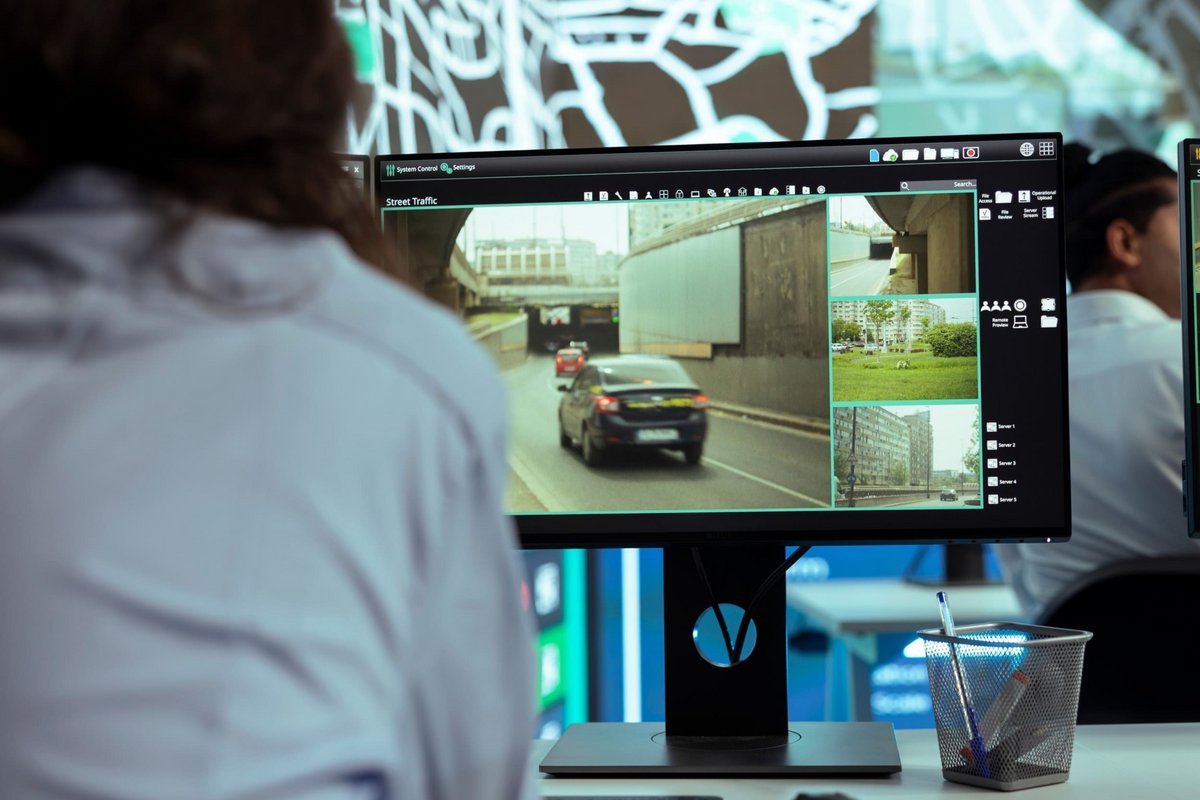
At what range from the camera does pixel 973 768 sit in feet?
3.27

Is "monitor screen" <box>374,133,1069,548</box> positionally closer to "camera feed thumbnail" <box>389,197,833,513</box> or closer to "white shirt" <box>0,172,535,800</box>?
"camera feed thumbnail" <box>389,197,833,513</box>

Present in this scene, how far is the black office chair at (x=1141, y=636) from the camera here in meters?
1.50

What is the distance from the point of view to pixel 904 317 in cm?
107

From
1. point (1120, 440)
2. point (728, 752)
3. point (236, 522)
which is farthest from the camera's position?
point (1120, 440)

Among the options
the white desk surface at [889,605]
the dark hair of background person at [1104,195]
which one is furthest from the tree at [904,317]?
the white desk surface at [889,605]

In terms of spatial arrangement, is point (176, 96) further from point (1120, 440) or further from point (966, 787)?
point (1120, 440)

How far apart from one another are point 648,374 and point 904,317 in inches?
9.0

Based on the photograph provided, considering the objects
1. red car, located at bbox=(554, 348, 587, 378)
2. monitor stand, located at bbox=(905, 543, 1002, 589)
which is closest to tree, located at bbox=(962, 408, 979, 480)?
red car, located at bbox=(554, 348, 587, 378)

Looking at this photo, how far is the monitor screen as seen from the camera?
107 cm

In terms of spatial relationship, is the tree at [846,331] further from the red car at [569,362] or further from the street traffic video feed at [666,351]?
the red car at [569,362]

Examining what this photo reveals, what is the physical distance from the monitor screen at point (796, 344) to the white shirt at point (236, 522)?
616mm

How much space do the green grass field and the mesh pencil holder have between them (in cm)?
21

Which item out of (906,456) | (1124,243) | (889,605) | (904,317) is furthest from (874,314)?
(889,605)

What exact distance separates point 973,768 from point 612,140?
Result: 2.13 metres
